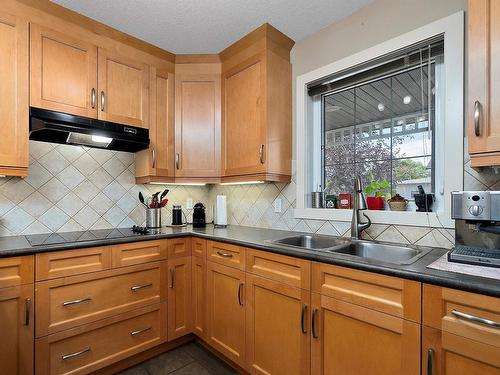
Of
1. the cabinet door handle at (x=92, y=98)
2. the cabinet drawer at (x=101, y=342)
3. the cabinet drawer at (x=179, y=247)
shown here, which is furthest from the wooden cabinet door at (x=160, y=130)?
the cabinet drawer at (x=101, y=342)

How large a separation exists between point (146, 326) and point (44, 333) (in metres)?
0.62

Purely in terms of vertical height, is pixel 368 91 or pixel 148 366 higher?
pixel 368 91

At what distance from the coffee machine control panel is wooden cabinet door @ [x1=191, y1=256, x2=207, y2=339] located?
1.59 m

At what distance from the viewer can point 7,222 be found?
1.89 meters

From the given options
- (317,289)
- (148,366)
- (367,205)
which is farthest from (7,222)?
(367,205)

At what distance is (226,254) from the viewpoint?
6.18ft

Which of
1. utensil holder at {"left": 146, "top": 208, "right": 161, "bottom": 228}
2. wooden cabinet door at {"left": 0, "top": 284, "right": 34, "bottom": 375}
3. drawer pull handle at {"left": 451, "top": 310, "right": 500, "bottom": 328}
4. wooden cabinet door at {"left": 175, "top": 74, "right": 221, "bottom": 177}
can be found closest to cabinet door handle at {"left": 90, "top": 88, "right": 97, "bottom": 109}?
wooden cabinet door at {"left": 175, "top": 74, "right": 221, "bottom": 177}

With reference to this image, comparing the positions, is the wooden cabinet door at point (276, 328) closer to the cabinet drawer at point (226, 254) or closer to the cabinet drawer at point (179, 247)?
the cabinet drawer at point (226, 254)

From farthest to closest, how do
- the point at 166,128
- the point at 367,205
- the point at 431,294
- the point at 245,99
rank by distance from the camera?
the point at 166,128
the point at 245,99
the point at 367,205
the point at 431,294

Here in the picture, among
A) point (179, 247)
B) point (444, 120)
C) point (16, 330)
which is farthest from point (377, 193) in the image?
point (16, 330)

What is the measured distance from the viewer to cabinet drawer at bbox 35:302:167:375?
62.6 inches

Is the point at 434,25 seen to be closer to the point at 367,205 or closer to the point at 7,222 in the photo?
the point at 367,205

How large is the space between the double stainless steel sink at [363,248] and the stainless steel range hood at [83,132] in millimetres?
1358

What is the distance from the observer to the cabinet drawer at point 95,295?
157 cm
